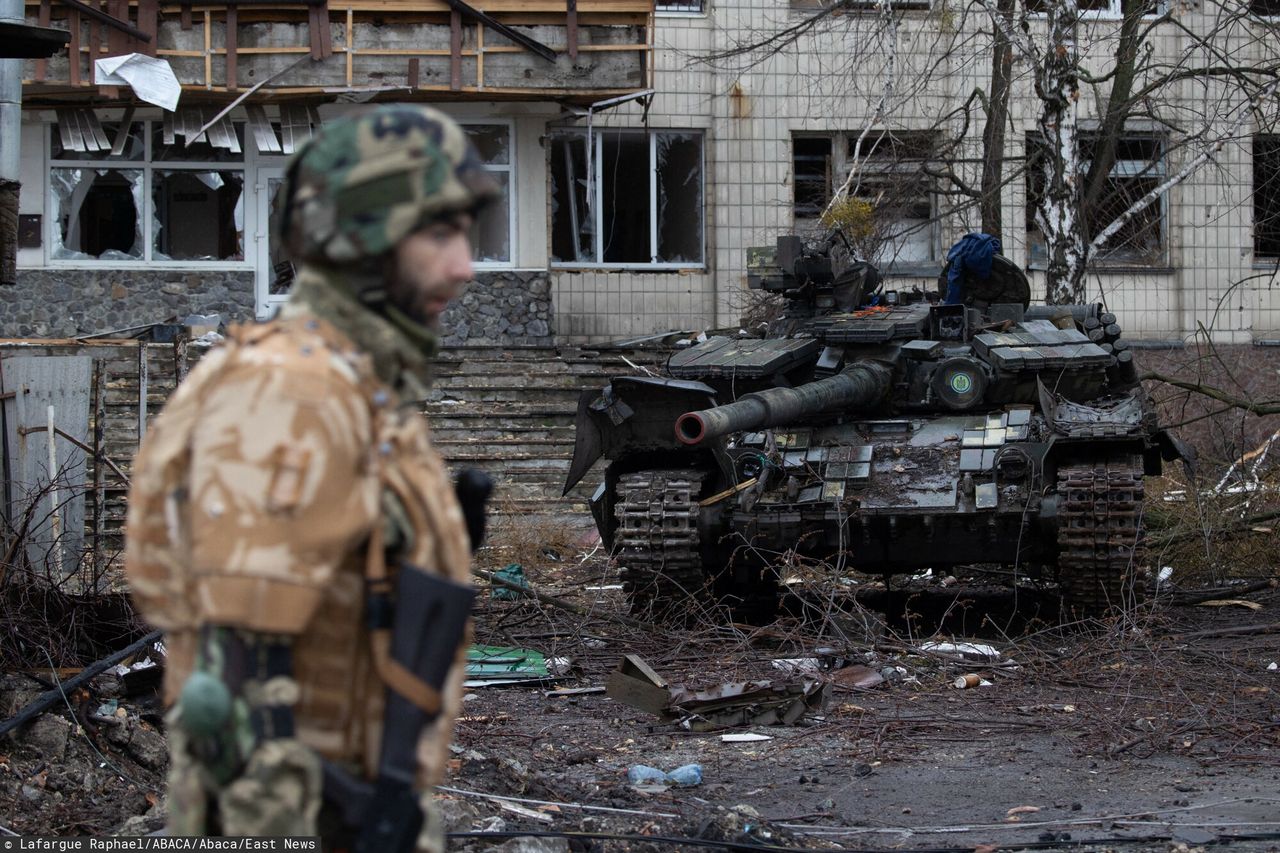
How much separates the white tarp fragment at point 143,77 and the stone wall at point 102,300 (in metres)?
2.35

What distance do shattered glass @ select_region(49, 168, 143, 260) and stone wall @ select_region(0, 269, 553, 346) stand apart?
52 centimetres

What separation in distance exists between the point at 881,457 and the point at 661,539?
1.58 meters

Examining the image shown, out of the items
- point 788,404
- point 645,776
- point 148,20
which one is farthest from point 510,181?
point 645,776

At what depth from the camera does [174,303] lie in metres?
19.5

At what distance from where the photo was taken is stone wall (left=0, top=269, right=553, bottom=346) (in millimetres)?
19234

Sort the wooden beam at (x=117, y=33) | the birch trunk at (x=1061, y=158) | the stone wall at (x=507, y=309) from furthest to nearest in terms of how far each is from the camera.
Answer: the stone wall at (x=507, y=309)
the wooden beam at (x=117, y=33)
the birch trunk at (x=1061, y=158)

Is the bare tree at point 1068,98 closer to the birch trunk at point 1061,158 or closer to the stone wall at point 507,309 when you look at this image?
the birch trunk at point 1061,158

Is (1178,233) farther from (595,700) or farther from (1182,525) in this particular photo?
(595,700)

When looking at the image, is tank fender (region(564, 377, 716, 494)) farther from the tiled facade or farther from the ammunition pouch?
the tiled facade

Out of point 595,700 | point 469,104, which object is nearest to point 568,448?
point 469,104

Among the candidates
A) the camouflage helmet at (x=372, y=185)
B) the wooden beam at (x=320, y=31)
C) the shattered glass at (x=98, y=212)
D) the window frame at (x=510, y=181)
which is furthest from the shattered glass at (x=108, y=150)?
the camouflage helmet at (x=372, y=185)

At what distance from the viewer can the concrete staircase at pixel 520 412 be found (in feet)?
54.6

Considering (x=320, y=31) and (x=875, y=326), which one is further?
(x=320, y=31)

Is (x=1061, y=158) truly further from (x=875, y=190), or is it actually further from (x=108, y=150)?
(x=108, y=150)
